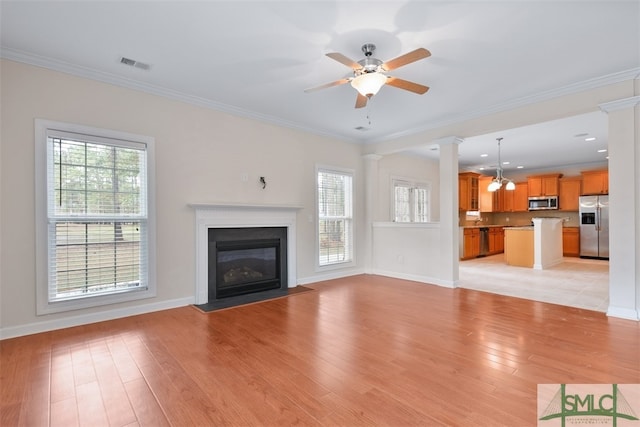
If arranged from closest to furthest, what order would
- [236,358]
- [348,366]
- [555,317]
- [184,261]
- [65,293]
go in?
[348,366] → [236,358] → [65,293] → [555,317] → [184,261]

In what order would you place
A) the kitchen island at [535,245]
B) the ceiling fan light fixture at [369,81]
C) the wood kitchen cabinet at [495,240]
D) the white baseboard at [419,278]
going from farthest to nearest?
the wood kitchen cabinet at [495,240]
the kitchen island at [535,245]
the white baseboard at [419,278]
the ceiling fan light fixture at [369,81]

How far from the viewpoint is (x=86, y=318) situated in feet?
11.2

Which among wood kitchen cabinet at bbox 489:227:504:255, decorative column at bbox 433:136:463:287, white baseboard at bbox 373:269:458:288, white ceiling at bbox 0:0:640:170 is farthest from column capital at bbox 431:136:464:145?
wood kitchen cabinet at bbox 489:227:504:255

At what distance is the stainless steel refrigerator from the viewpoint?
8203 mm

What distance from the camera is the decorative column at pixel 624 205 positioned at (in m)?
3.48

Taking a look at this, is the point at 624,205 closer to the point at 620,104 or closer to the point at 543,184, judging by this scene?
the point at 620,104

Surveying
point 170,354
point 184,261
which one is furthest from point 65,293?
point 170,354

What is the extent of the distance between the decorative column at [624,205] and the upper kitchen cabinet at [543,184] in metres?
6.61

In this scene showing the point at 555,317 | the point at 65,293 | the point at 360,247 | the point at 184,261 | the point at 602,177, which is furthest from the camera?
the point at 602,177

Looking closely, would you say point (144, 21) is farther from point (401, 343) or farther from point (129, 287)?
point (401, 343)

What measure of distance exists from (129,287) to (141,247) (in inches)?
19.2

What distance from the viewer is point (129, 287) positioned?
371 centimetres

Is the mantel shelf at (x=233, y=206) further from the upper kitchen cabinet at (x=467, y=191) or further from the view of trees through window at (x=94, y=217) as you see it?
the upper kitchen cabinet at (x=467, y=191)

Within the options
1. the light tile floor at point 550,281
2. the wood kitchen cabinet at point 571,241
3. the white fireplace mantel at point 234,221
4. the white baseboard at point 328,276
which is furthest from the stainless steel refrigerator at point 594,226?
the white fireplace mantel at point 234,221
